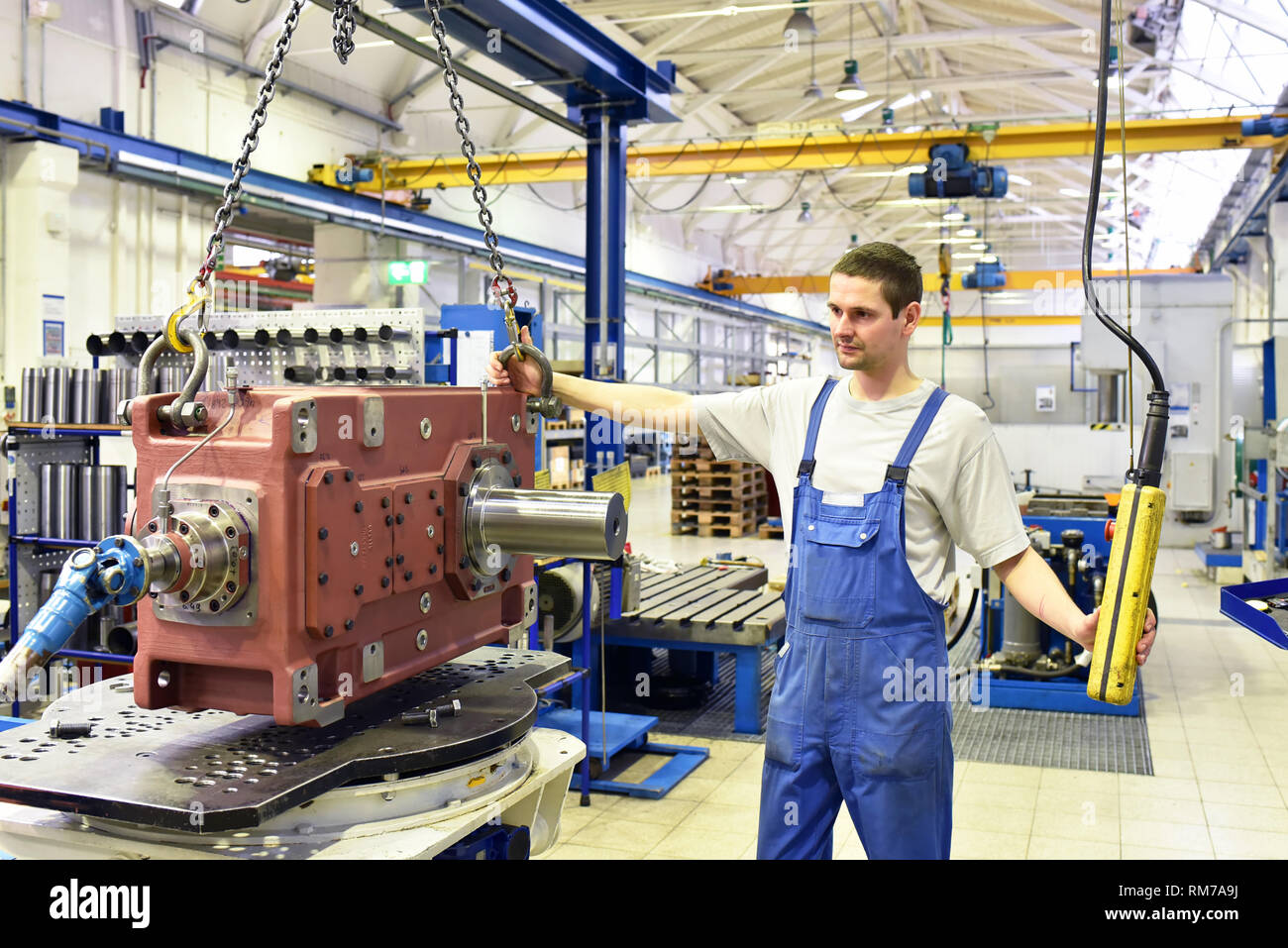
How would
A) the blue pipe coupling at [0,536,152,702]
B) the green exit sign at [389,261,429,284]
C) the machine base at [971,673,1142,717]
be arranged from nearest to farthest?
1. the blue pipe coupling at [0,536,152,702]
2. the machine base at [971,673,1142,717]
3. the green exit sign at [389,261,429,284]

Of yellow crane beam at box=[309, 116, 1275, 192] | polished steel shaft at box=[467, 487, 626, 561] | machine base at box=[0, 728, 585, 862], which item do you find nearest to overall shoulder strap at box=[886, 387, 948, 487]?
polished steel shaft at box=[467, 487, 626, 561]

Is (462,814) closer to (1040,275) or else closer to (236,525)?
(236,525)


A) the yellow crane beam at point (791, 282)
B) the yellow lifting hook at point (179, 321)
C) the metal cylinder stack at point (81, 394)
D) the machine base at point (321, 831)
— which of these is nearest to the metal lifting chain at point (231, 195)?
the yellow lifting hook at point (179, 321)

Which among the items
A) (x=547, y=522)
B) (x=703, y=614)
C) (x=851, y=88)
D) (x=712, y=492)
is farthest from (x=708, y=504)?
(x=547, y=522)

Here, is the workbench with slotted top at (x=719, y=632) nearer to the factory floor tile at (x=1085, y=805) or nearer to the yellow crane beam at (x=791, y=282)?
the factory floor tile at (x=1085, y=805)

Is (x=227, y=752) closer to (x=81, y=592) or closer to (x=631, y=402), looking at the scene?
(x=81, y=592)

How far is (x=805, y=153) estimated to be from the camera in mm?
10672

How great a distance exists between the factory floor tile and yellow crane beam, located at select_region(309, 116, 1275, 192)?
514 centimetres

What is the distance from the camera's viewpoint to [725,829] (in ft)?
12.9

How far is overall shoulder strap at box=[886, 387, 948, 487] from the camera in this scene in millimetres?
1988

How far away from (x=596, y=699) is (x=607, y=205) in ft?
7.33

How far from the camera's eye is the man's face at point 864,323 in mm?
2000

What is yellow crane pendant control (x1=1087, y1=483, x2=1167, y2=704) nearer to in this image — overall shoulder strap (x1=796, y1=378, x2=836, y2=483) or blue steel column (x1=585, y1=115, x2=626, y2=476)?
overall shoulder strap (x1=796, y1=378, x2=836, y2=483)

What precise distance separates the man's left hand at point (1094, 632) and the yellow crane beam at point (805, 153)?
25.6 ft
